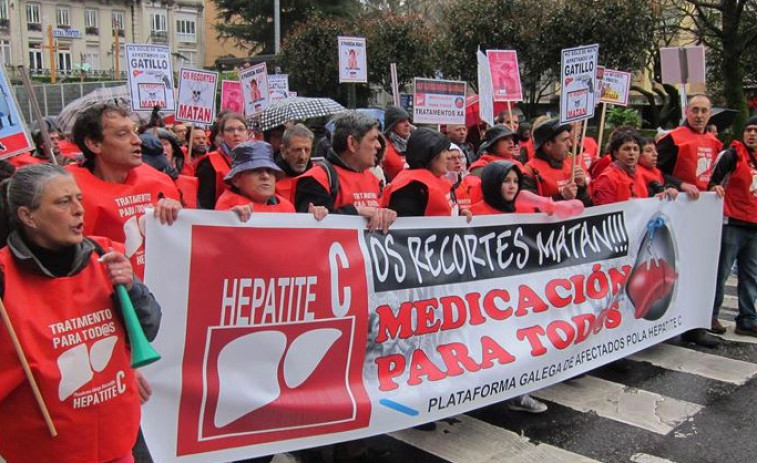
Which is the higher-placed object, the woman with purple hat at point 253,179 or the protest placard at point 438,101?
the protest placard at point 438,101

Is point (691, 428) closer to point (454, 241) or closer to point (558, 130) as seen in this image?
point (454, 241)

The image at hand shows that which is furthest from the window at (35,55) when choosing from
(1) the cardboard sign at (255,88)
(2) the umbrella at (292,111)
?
(2) the umbrella at (292,111)

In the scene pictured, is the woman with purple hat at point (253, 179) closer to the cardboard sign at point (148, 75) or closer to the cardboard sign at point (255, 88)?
the cardboard sign at point (148, 75)

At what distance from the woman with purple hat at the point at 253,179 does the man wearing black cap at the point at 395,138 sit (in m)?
3.61

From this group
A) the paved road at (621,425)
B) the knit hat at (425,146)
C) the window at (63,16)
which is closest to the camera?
the paved road at (621,425)

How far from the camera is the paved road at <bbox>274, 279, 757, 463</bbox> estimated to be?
421 cm

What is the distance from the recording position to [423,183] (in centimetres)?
448

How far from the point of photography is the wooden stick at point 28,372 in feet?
7.32

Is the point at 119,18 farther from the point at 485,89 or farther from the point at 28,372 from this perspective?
the point at 28,372

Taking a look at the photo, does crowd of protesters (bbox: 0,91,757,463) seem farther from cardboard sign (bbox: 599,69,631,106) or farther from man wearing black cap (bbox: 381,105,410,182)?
cardboard sign (bbox: 599,69,631,106)

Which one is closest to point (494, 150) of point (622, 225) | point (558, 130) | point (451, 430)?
point (558, 130)

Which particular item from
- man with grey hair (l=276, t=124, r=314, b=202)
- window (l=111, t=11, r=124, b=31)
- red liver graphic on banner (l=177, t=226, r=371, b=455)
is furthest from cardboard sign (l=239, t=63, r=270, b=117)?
window (l=111, t=11, r=124, b=31)

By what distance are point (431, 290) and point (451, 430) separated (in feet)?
3.23

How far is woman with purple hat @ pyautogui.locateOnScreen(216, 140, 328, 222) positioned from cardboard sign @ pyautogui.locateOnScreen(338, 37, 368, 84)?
6451mm
